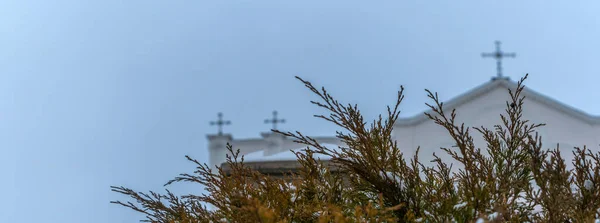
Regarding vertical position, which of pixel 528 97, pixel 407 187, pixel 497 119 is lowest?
pixel 407 187

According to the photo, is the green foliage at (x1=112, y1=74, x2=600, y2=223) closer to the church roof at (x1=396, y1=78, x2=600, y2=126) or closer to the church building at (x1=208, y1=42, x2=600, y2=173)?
the church building at (x1=208, y1=42, x2=600, y2=173)

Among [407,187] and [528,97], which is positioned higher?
[528,97]

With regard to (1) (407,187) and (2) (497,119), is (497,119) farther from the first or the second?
(1) (407,187)

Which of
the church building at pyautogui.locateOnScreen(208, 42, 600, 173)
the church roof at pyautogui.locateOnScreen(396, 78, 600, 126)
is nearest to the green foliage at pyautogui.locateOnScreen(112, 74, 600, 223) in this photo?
the church building at pyautogui.locateOnScreen(208, 42, 600, 173)

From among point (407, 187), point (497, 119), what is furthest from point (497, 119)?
point (407, 187)

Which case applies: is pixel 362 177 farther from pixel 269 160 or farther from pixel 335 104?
pixel 269 160

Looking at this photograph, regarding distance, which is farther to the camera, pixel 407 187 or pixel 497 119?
pixel 497 119

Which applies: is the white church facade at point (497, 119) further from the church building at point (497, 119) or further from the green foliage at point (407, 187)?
the green foliage at point (407, 187)

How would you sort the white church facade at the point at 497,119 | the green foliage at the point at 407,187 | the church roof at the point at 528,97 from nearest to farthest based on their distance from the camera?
the green foliage at the point at 407,187, the white church facade at the point at 497,119, the church roof at the point at 528,97

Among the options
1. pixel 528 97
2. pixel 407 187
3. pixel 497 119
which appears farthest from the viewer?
pixel 528 97

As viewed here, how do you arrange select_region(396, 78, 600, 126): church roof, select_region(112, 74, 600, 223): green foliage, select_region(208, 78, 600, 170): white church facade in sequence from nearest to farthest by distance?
select_region(112, 74, 600, 223): green foliage → select_region(208, 78, 600, 170): white church facade → select_region(396, 78, 600, 126): church roof

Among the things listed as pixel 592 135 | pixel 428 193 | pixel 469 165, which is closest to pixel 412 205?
pixel 428 193

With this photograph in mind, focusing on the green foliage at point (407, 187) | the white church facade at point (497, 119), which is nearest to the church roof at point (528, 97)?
the white church facade at point (497, 119)

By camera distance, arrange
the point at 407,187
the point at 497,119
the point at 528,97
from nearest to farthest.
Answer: the point at 407,187 → the point at 497,119 → the point at 528,97
